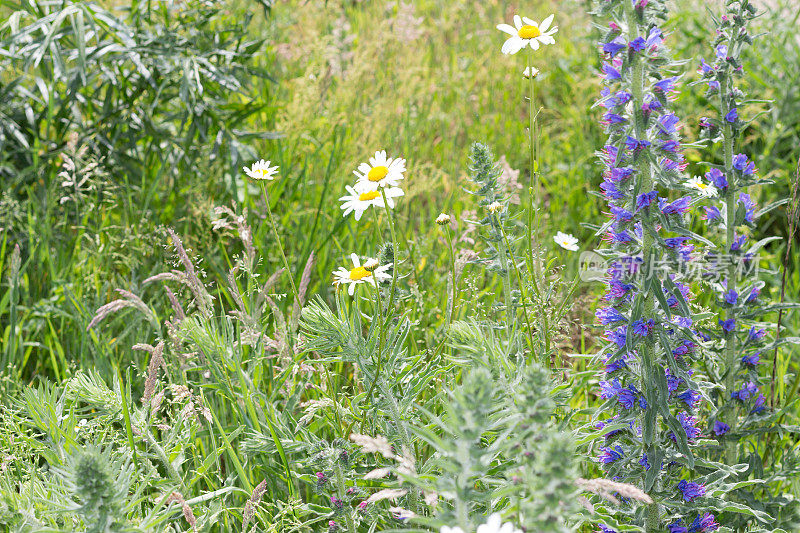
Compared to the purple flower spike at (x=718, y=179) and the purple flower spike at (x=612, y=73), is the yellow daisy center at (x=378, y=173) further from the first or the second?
the purple flower spike at (x=718, y=179)

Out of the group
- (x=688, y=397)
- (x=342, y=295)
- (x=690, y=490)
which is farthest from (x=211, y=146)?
(x=690, y=490)

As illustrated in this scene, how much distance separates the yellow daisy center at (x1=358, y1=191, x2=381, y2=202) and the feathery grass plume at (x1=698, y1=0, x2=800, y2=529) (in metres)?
0.96

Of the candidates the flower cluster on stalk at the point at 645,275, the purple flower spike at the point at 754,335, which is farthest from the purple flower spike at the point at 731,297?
the flower cluster on stalk at the point at 645,275

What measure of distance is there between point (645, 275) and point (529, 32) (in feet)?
3.02

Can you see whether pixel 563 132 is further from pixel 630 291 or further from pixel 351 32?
pixel 630 291

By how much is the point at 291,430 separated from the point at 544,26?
1.46 m

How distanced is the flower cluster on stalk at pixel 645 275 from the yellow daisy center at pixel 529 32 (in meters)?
0.45

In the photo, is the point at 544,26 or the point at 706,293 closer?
the point at 544,26

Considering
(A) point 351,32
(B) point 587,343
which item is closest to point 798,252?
(B) point 587,343

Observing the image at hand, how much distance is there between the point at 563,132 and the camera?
4.56 meters

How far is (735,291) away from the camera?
6.73ft

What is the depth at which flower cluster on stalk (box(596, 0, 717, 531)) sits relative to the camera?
164cm

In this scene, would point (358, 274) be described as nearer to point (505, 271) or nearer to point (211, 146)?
point (505, 271)

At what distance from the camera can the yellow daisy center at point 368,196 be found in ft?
6.40
